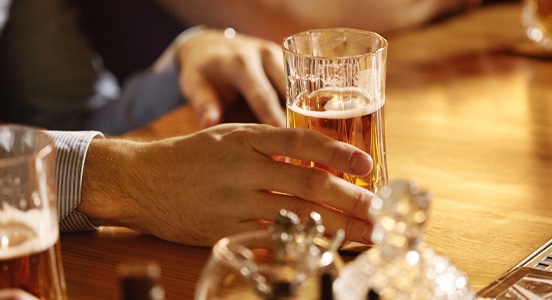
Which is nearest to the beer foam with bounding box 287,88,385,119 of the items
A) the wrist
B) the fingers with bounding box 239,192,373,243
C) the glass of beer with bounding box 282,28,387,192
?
the glass of beer with bounding box 282,28,387,192

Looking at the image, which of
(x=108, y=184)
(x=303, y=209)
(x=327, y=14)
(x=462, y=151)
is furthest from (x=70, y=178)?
(x=327, y=14)

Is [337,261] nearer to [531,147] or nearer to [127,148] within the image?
[127,148]

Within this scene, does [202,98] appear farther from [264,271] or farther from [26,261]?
[264,271]

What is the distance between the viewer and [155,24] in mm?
2734

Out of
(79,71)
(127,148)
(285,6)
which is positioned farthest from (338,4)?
(127,148)

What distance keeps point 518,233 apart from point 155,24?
6.29 feet

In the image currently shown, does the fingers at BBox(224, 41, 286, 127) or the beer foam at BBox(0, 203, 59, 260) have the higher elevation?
the beer foam at BBox(0, 203, 59, 260)

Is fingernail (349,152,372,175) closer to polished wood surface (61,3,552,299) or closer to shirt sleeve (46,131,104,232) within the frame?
polished wood surface (61,3,552,299)

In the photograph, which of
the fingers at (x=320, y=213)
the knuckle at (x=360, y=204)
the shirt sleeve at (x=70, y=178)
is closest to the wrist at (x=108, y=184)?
the shirt sleeve at (x=70, y=178)

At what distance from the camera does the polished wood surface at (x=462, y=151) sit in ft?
3.13

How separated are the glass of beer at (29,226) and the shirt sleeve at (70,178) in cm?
26

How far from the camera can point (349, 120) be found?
0.99 m

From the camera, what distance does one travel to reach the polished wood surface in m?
0.95

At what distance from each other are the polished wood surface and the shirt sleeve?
2 cm
